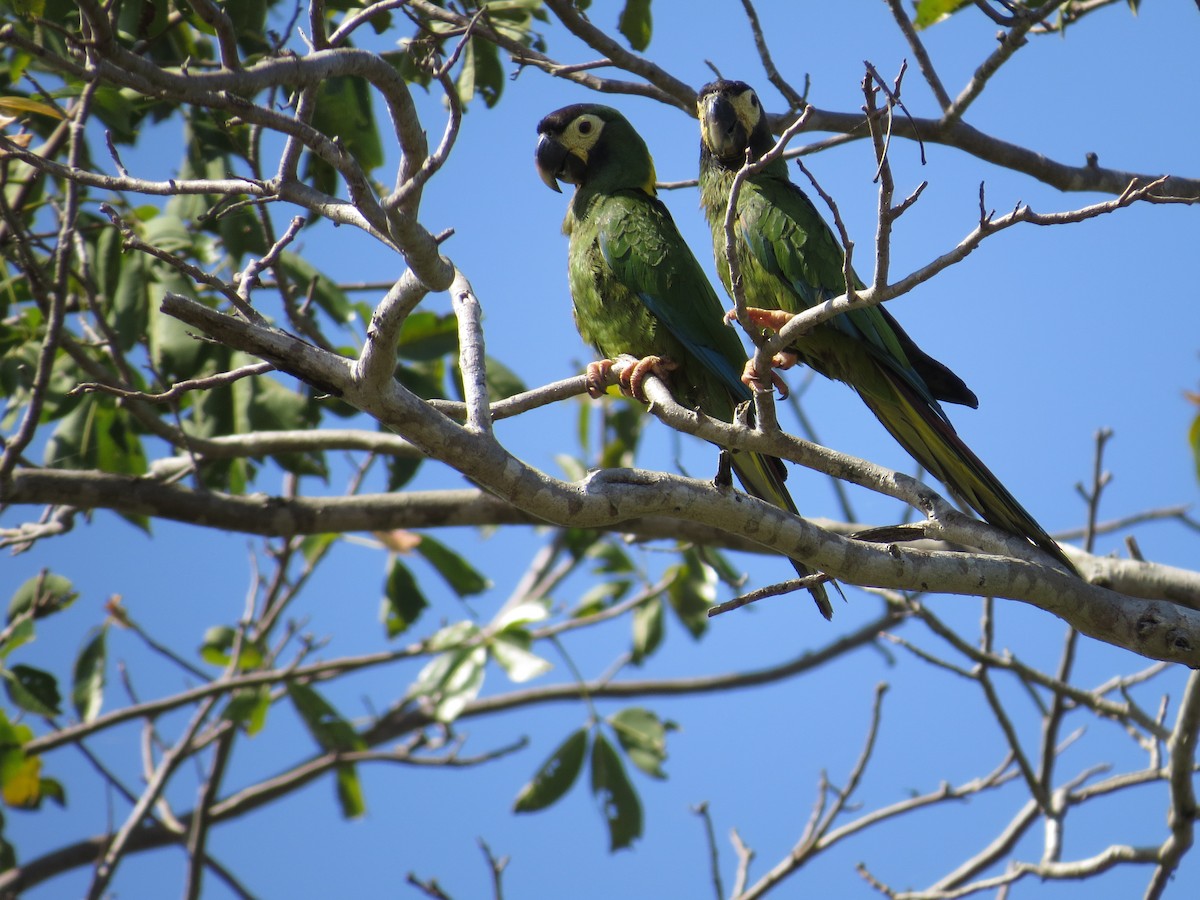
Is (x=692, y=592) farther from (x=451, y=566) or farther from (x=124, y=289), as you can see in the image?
(x=124, y=289)

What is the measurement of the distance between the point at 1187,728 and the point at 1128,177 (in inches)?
61.6

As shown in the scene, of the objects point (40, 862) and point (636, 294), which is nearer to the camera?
point (636, 294)

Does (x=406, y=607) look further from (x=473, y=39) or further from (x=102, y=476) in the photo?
(x=473, y=39)

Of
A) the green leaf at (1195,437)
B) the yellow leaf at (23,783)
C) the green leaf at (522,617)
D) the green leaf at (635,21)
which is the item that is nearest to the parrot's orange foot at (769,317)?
the green leaf at (635,21)

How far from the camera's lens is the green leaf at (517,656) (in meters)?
4.31

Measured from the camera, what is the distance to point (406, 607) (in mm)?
4609

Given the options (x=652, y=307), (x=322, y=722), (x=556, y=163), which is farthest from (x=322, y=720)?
(x=556, y=163)

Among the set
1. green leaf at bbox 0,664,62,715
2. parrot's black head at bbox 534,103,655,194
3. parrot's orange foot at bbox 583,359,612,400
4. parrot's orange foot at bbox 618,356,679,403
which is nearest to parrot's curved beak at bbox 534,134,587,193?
parrot's black head at bbox 534,103,655,194

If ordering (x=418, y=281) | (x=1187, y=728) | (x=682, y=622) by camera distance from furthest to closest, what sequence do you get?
(x=682, y=622) → (x=1187, y=728) → (x=418, y=281)

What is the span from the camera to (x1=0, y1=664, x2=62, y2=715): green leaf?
409cm

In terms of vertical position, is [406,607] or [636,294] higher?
[636,294]

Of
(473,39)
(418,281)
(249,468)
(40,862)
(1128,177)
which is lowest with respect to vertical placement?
(40,862)

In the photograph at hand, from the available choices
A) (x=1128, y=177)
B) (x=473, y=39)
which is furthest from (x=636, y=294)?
(x=1128, y=177)

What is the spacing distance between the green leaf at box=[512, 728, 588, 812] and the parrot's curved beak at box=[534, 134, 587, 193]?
7.13ft
